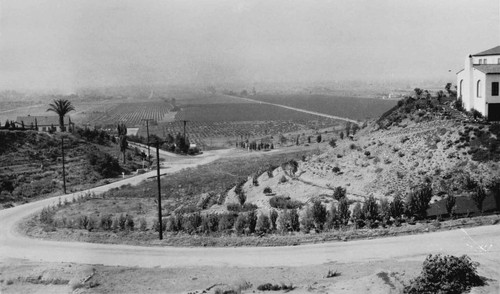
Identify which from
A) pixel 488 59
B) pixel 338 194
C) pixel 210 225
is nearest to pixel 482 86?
pixel 488 59

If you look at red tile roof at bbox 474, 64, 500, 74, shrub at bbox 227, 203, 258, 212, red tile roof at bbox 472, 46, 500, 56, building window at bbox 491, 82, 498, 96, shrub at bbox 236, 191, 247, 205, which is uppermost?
red tile roof at bbox 472, 46, 500, 56

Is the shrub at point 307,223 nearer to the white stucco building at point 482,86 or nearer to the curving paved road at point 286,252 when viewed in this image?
the curving paved road at point 286,252

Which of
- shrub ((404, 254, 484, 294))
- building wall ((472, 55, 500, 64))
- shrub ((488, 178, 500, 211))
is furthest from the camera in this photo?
building wall ((472, 55, 500, 64))

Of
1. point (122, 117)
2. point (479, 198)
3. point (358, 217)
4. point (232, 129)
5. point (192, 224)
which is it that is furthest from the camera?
point (122, 117)

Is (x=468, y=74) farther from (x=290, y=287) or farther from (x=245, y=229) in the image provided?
(x=290, y=287)

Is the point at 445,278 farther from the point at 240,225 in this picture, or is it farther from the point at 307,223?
the point at 240,225

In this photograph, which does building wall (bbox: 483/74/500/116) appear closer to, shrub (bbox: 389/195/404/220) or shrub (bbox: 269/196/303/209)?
shrub (bbox: 389/195/404/220)

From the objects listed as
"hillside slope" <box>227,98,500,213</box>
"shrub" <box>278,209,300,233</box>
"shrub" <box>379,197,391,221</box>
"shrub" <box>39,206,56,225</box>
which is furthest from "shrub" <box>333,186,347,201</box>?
"shrub" <box>39,206,56,225</box>
